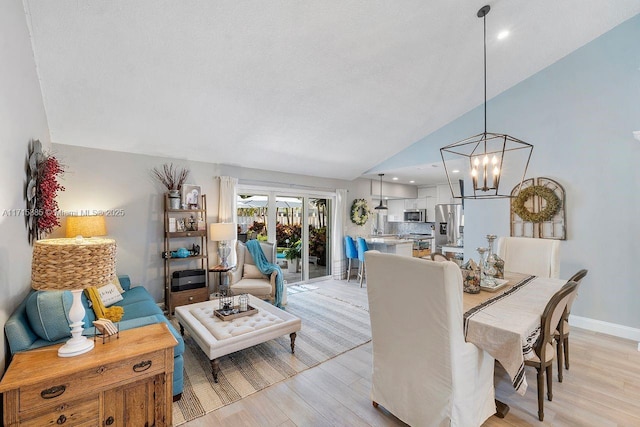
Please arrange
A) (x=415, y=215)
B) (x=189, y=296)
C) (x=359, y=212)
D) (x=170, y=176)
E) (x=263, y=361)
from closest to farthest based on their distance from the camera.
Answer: (x=263, y=361), (x=189, y=296), (x=170, y=176), (x=359, y=212), (x=415, y=215)

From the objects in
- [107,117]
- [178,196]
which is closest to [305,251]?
[178,196]

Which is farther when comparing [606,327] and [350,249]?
[350,249]

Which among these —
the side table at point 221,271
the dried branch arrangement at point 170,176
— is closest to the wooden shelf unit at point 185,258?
the side table at point 221,271

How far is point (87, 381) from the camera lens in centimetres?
159

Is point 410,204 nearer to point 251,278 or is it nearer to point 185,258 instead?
point 251,278

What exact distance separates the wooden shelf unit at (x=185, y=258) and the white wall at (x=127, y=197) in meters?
0.15

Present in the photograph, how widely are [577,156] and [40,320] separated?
5.68 m

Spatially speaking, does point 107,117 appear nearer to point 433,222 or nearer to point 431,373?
point 431,373

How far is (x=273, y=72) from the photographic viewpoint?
10.1ft

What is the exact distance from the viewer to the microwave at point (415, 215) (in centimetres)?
823

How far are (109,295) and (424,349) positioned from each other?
10.7ft

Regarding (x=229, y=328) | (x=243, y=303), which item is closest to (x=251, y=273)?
(x=243, y=303)

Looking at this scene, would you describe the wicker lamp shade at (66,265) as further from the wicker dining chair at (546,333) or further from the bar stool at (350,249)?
the bar stool at (350,249)

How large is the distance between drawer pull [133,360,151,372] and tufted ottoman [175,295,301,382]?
66 centimetres
